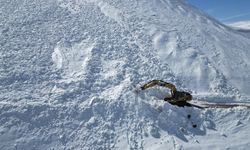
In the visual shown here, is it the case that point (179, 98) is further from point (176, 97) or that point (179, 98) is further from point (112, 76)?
point (112, 76)

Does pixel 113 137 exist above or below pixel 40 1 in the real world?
below

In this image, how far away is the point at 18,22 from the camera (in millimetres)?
18578

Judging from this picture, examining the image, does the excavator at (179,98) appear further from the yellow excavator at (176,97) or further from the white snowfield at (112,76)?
the white snowfield at (112,76)

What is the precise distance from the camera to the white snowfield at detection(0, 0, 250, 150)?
1169 cm

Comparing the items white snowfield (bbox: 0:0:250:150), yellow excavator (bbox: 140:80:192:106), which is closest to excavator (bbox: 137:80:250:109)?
yellow excavator (bbox: 140:80:192:106)

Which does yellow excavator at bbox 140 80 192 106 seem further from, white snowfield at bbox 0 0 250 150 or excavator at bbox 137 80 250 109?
white snowfield at bbox 0 0 250 150

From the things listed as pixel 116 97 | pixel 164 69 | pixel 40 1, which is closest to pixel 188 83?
pixel 164 69

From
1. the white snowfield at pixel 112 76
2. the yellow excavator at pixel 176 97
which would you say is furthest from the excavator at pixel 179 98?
the white snowfield at pixel 112 76

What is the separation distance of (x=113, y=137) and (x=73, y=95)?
275cm

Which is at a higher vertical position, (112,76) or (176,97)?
(112,76)

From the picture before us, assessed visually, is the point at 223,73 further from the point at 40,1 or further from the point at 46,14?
the point at 40,1

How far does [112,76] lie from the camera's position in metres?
14.9

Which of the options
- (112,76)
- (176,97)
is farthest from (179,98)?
(112,76)

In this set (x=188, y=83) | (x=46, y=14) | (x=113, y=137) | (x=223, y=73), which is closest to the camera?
(x=113, y=137)
